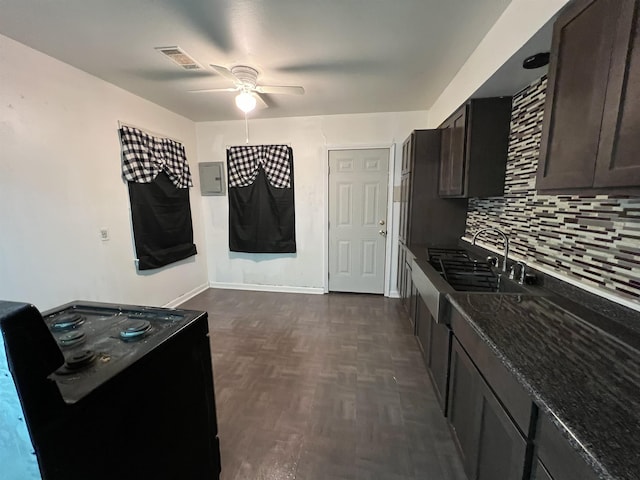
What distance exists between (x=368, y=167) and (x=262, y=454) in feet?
10.6

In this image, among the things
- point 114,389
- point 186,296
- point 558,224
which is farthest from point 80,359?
point 186,296

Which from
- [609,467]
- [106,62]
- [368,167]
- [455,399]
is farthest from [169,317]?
[368,167]

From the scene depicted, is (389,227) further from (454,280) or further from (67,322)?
(67,322)

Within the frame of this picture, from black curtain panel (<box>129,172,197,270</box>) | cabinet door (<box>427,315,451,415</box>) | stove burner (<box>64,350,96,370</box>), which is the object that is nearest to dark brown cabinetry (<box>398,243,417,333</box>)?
cabinet door (<box>427,315,451,415</box>)

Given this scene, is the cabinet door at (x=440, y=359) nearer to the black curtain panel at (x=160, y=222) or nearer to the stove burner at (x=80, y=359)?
the stove burner at (x=80, y=359)

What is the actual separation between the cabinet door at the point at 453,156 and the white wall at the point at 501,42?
0.50 feet

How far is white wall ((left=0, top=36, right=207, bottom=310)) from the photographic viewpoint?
194 cm

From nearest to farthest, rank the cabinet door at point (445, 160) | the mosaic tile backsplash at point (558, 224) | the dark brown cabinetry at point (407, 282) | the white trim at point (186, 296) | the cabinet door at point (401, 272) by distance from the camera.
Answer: the mosaic tile backsplash at point (558, 224), the cabinet door at point (445, 160), the dark brown cabinetry at point (407, 282), the cabinet door at point (401, 272), the white trim at point (186, 296)

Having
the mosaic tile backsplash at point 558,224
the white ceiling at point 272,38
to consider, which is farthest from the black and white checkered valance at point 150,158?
the mosaic tile backsplash at point 558,224

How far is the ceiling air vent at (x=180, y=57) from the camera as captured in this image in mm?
1910

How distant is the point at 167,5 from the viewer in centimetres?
154

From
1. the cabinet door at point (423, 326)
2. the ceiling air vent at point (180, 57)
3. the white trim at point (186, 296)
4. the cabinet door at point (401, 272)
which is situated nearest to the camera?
the ceiling air vent at point (180, 57)

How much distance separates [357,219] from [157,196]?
254cm

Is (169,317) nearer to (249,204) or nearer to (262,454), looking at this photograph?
(262,454)
